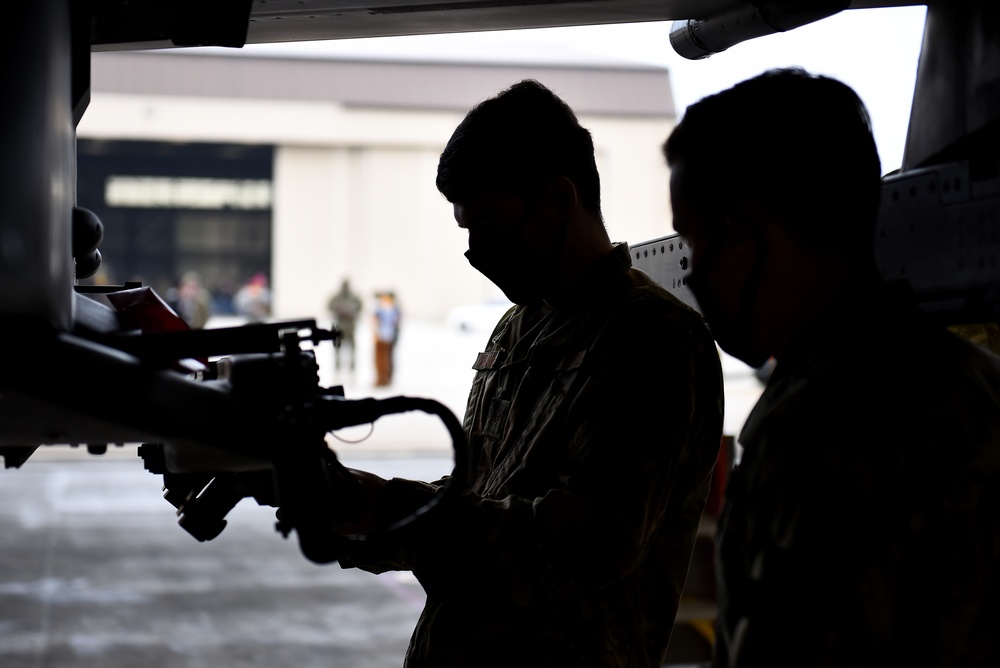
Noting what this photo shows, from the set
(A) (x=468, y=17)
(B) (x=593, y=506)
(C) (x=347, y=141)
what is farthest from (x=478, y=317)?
(B) (x=593, y=506)

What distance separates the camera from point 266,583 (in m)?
6.60

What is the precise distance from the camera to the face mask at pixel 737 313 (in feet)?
3.88

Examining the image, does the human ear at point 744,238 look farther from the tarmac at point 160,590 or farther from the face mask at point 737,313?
the tarmac at point 160,590

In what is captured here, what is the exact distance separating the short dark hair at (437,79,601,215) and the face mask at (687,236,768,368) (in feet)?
1.77

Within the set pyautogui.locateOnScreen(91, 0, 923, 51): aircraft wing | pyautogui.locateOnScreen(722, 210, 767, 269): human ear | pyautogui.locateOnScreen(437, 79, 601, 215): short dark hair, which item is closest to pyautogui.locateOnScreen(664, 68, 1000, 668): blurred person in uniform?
pyautogui.locateOnScreen(722, 210, 767, 269): human ear

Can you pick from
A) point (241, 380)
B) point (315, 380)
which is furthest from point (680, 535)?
point (241, 380)

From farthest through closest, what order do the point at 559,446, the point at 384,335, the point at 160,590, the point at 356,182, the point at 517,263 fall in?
the point at 356,182 < the point at 384,335 < the point at 160,590 < the point at 517,263 < the point at 559,446

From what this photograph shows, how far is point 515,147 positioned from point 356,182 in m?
24.8

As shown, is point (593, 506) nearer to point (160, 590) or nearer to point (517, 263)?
point (517, 263)

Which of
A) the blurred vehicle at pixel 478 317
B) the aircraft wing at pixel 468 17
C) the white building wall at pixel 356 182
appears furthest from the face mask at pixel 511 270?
the white building wall at pixel 356 182

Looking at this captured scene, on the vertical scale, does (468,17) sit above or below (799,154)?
above

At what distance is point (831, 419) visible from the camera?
1069mm

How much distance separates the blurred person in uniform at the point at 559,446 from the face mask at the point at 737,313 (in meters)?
0.31

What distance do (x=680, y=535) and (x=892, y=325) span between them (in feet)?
2.10
